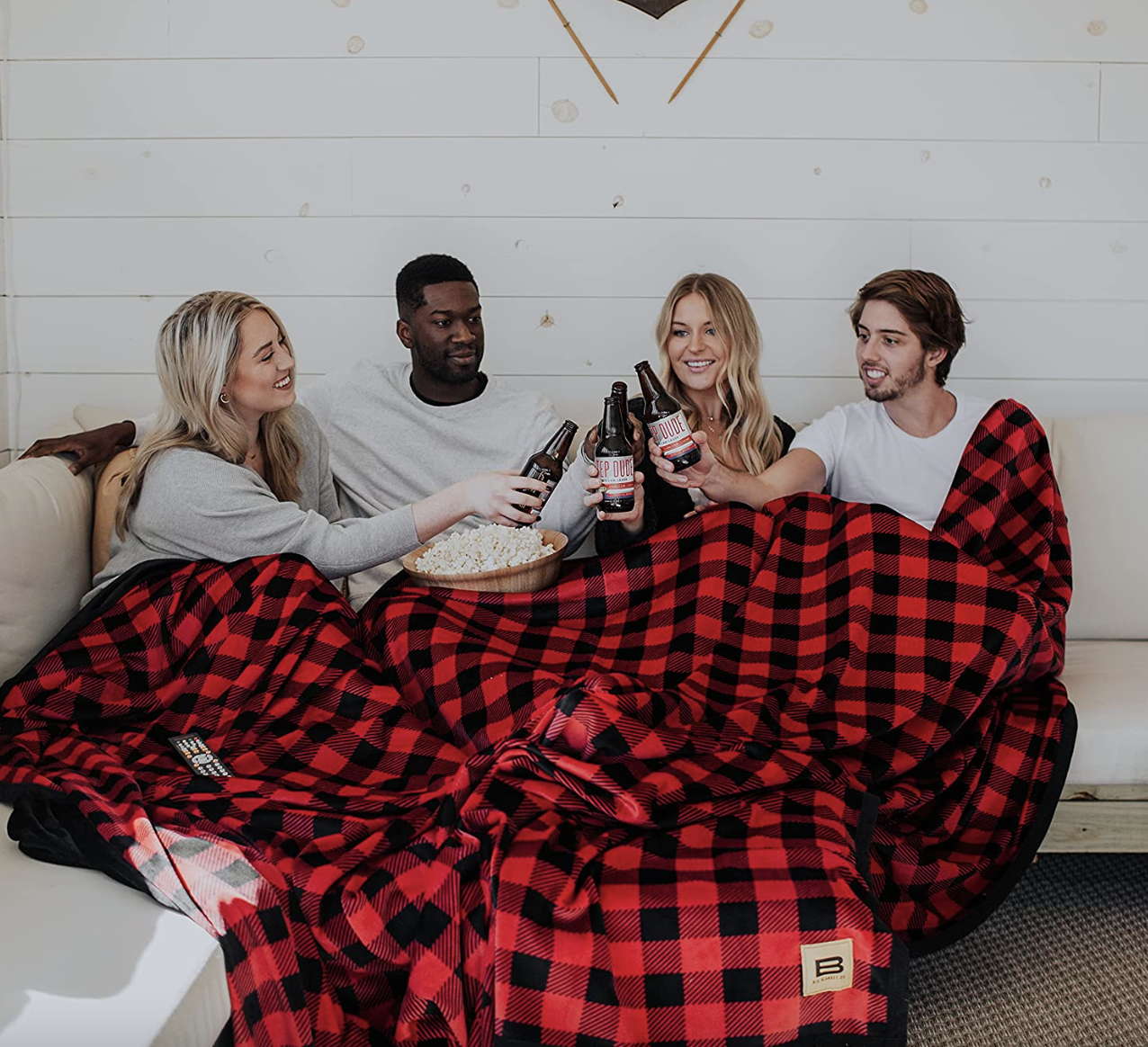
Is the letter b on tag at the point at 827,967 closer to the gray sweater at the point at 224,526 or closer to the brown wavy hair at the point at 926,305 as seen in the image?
the gray sweater at the point at 224,526

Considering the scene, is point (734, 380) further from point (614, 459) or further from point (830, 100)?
point (830, 100)

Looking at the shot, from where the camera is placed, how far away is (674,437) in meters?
2.03

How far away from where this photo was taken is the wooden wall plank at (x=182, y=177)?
2.74 metres

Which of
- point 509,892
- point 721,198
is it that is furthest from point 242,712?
point 721,198

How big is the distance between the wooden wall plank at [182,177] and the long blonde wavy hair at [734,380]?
0.91 metres

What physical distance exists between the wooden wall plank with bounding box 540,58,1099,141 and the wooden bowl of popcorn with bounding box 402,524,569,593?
121 cm

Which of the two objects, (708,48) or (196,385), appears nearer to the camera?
(196,385)

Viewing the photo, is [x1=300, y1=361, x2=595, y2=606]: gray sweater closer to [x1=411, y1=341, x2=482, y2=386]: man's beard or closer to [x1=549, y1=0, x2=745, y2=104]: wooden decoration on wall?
[x1=411, y1=341, x2=482, y2=386]: man's beard

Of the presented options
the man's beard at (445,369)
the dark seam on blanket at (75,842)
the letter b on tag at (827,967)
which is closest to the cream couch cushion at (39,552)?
the dark seam on blanket at (75,842)

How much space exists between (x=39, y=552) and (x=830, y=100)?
2042 mm

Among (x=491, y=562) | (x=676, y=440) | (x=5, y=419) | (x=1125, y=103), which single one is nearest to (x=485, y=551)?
(x=491, y=562)

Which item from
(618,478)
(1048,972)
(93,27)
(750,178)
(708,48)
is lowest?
(1048,972)

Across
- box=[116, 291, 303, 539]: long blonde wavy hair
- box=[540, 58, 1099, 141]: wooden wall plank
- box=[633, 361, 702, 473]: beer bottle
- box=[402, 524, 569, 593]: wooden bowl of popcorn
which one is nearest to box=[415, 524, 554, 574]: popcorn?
box=[402, 524, 569, 593]: wooden bowl of popcorn

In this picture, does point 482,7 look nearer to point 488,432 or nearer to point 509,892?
point 488,432
